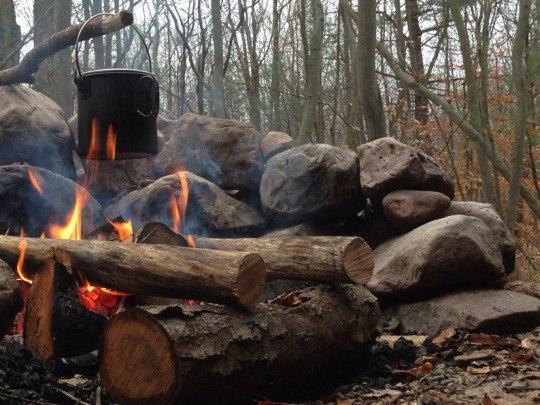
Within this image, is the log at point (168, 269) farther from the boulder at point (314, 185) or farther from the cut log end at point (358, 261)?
the boulder at point (314, 185)

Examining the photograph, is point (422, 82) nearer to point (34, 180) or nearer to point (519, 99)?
point (519, 99)

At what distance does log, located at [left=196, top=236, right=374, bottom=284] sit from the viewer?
3514 millimetres

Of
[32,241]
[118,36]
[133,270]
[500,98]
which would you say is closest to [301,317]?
[133,270]

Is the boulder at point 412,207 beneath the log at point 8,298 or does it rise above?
above

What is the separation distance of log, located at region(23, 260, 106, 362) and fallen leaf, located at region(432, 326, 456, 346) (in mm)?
Result: 2084

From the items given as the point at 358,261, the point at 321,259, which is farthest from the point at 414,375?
the point at 321,259

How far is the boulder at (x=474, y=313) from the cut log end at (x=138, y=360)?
7.52 ft

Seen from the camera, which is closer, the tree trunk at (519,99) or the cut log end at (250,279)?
the cut log end at (250,279)

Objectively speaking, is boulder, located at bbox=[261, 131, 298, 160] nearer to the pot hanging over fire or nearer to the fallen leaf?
the pot hanging over fire

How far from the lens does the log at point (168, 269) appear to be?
2.98m

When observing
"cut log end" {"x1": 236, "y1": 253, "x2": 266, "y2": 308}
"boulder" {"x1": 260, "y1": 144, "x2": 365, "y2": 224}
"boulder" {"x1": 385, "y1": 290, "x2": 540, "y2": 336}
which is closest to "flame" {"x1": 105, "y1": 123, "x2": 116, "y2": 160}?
"boulder" {"x1": 260, "y1": 144, "x2": 365, "y2": 224}

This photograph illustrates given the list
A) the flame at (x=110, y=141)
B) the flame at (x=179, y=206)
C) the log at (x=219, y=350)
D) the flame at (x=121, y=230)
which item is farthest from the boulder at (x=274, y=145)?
the log at (x=219, y=350)

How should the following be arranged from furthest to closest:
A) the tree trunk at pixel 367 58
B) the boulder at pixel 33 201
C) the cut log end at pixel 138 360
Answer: the tree trunk at pixel 367 58 < the boulder at pixel 33 201 < the cut log end at pixel 138 360

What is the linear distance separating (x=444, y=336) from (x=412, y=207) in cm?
128
